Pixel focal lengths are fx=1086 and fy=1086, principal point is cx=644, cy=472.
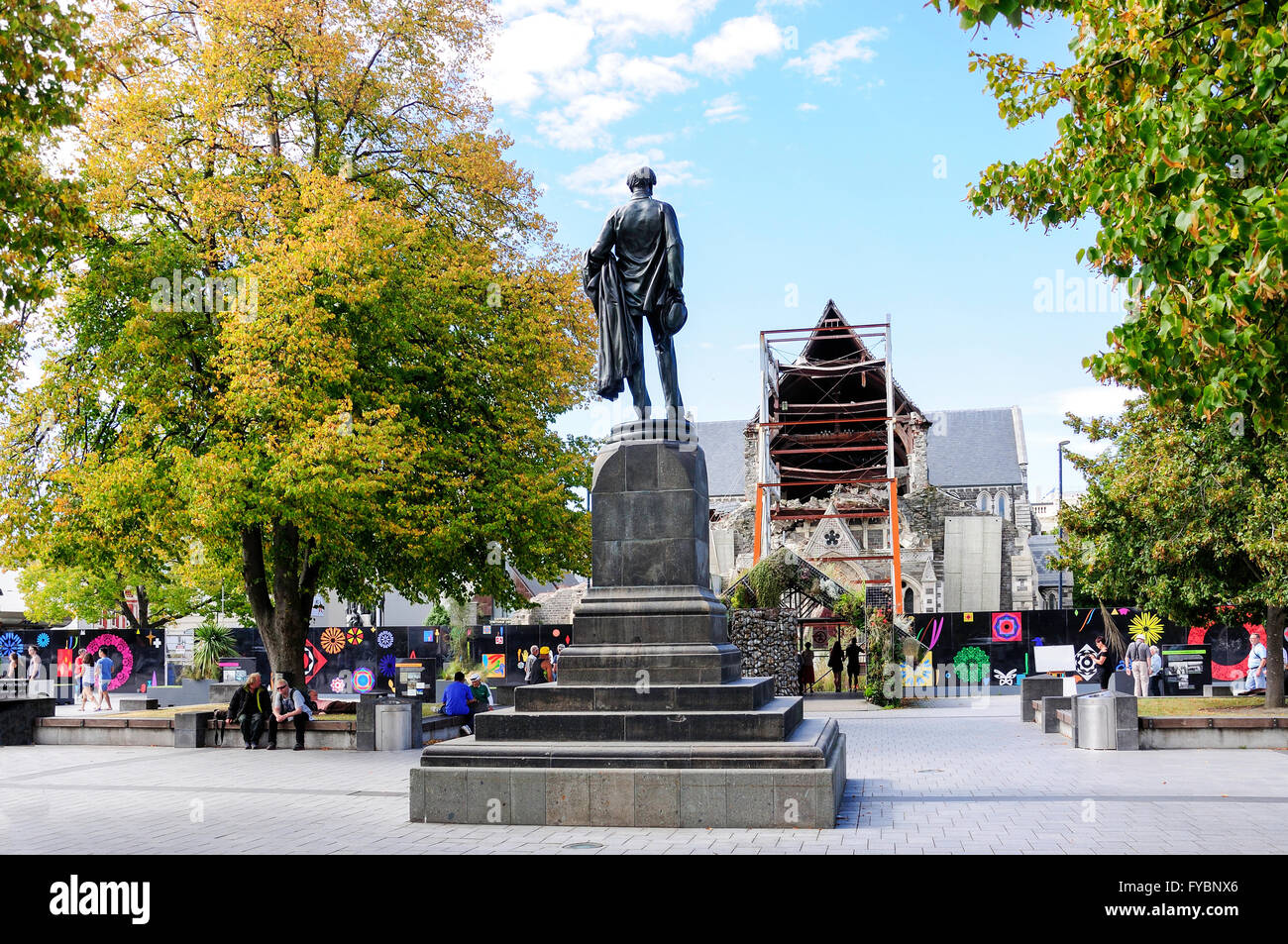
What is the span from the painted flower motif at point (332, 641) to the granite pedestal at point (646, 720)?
2503 cm

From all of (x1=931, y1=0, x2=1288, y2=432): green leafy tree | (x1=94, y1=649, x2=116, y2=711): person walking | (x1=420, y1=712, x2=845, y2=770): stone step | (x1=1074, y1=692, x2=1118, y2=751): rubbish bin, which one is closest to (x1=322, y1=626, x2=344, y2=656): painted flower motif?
(x1=94, y1=649, x2=116, y2=711): person walking

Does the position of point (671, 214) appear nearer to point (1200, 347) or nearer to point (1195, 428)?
point (1200, 347)

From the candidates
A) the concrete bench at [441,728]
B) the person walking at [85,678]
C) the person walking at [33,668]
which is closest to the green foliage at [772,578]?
the concrete bench at [441,728]

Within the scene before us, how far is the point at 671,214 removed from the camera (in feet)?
38.6

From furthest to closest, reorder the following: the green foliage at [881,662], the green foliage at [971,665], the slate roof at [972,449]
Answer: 1. the slate roof at [972,449]
2. the green foliage at [971,665]
3. the green foliage at [881,662]

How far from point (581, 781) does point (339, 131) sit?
15.7 meters

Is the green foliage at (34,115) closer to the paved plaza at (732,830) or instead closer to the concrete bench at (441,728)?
the paved plaza at (732,830)

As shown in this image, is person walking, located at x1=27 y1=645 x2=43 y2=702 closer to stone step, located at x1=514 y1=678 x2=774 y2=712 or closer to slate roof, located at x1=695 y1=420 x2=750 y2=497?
stone step, located at x1=514 y1=678 x2=774 y2=712

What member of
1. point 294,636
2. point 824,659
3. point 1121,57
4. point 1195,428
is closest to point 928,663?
point 824,659

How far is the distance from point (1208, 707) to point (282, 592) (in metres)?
17.8

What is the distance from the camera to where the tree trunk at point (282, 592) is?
20.3 m

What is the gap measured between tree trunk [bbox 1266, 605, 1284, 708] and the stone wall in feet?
38.0

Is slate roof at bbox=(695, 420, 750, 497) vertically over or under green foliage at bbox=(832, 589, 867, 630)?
over

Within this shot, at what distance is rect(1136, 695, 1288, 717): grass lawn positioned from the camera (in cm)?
1891
